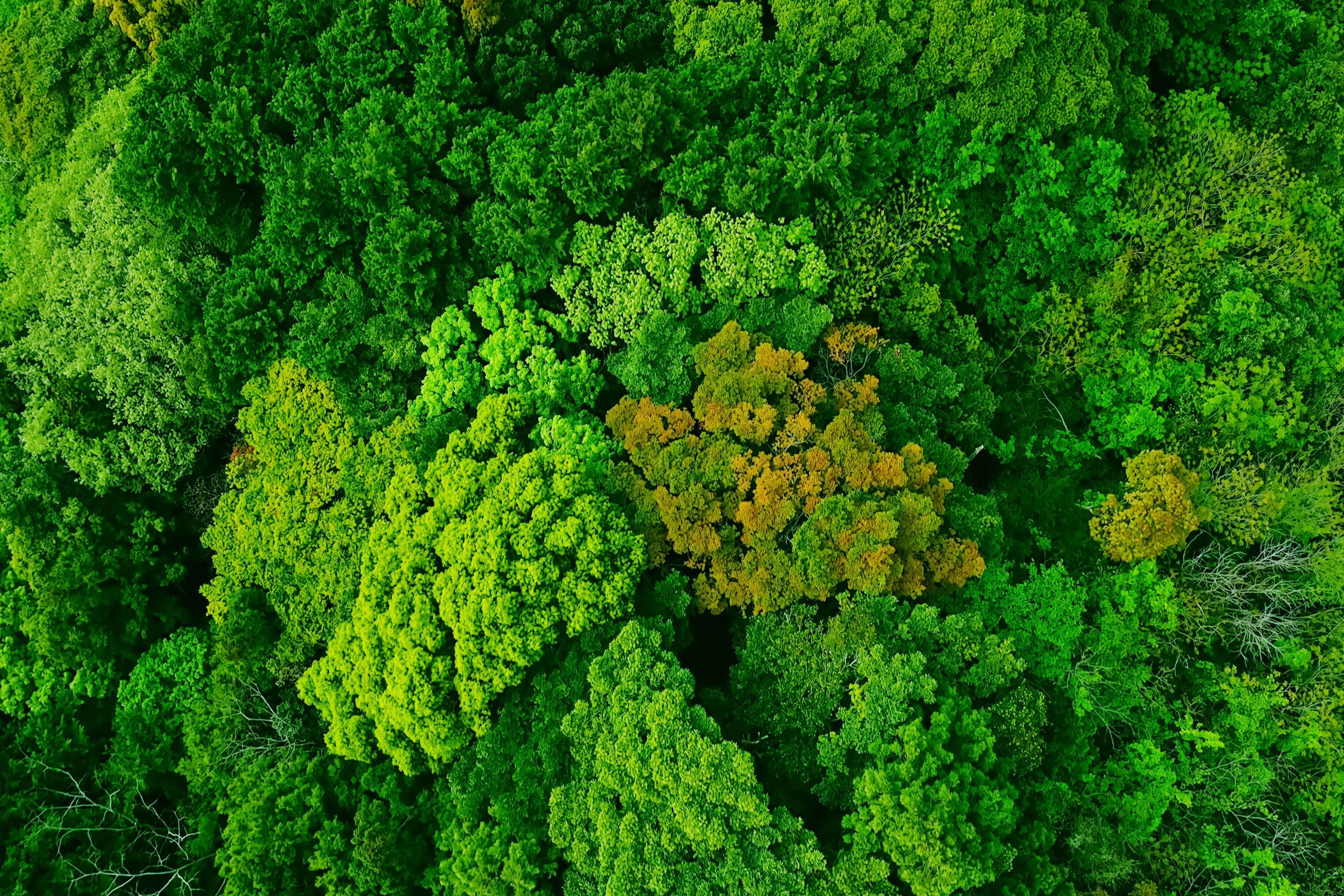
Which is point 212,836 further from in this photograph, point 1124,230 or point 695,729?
point 1124,230

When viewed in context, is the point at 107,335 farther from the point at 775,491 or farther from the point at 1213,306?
the point at 1213,306

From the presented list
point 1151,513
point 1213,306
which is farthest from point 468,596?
point 1213,306

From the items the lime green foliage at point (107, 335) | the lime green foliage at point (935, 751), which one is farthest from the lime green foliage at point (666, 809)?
the lime green foliage at point (107, 335)

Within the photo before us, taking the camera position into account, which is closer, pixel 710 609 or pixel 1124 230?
pixel 710 609

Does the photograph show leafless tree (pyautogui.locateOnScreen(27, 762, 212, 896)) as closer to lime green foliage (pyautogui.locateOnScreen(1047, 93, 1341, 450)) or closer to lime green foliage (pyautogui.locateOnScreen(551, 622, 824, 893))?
lime green foliage (pyautogui.locateOnScreen(551, 622, 824, 893))

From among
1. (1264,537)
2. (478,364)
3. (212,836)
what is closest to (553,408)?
(478,364)

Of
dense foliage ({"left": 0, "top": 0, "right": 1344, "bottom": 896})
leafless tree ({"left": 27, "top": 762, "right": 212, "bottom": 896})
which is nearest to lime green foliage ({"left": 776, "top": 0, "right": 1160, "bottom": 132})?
dense foliage ({"left": 0, "top": 0, "right": 1344, "bottom": 896})
